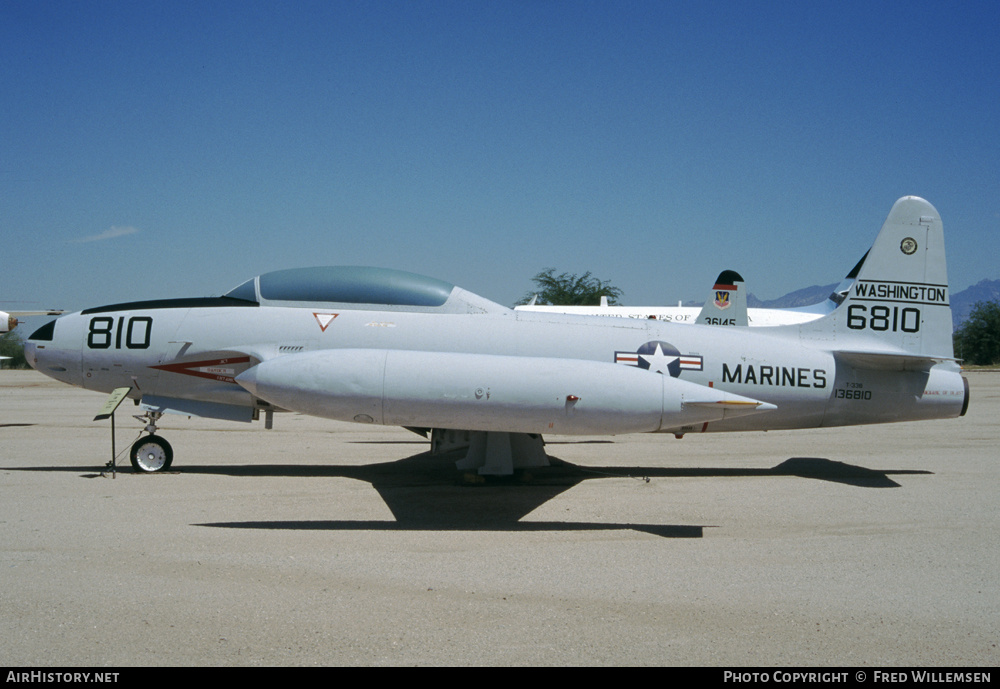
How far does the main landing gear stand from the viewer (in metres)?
9.98

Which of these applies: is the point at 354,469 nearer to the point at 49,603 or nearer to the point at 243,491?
the point at 243,491

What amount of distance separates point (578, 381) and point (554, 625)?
3.19 metres

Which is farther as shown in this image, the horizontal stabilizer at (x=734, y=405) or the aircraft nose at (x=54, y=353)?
the aircraft nose at (x=54, y=353)

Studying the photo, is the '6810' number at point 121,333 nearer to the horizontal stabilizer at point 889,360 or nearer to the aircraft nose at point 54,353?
the aircraft nose at point 54,353

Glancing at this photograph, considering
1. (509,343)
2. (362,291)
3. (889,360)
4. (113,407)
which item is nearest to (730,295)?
(889,360)

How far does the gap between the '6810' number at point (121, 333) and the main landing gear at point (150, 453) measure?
103 cm

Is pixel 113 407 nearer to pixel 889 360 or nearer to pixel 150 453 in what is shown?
pixel 150 453

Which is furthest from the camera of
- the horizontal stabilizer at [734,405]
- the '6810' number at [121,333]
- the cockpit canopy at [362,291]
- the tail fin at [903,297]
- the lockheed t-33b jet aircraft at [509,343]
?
the tail fin at [903,297]

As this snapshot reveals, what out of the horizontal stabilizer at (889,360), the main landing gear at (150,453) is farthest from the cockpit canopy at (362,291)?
the horizontal stabilizer at (889,360)

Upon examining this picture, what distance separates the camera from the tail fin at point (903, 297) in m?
10.2

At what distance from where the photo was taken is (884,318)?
1027cm

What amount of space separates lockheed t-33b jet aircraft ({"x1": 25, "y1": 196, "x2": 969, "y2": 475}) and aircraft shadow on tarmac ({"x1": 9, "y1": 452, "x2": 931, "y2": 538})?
50 centimetres

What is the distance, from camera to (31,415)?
18.2m
